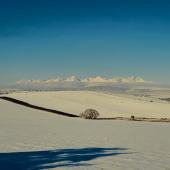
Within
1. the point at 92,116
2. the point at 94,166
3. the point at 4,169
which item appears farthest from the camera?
the point at 92,116

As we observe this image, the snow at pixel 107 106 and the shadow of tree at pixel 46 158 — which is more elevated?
the shadow of tree at pixel 46 158

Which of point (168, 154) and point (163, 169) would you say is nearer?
point (163, 169)

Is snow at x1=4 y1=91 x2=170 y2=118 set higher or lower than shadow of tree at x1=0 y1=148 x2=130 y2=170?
lower

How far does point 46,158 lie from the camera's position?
9625mm

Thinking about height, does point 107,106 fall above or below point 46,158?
below

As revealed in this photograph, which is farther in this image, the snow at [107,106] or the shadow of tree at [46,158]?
the snow at [107,106]

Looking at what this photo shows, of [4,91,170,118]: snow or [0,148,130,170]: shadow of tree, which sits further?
[4,91,170,118]: snow

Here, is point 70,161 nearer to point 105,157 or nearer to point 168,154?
point 105,157

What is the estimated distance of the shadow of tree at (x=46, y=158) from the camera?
27.3 ft

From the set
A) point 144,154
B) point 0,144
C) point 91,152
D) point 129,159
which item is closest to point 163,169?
point 129,159

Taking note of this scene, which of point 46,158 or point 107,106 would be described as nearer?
point 46,158

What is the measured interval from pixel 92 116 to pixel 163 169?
113 ft

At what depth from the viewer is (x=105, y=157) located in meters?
10.3

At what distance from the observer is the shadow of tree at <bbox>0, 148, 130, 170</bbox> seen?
833cm
